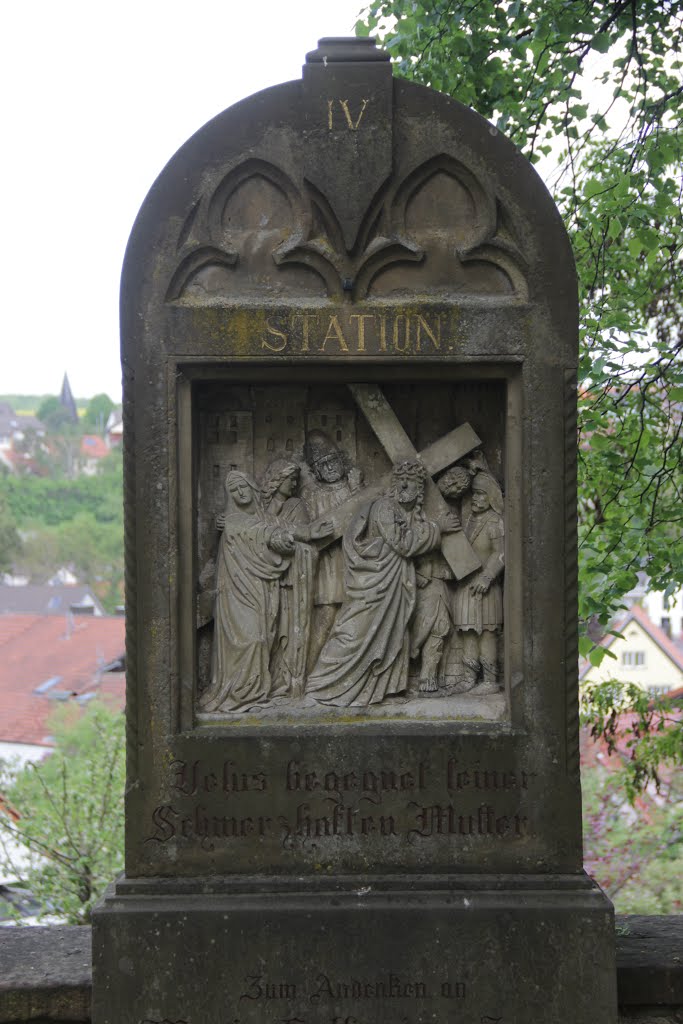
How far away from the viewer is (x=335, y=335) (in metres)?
4.98

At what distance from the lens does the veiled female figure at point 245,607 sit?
5109 mm

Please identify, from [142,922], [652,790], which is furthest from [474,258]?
[652,790]

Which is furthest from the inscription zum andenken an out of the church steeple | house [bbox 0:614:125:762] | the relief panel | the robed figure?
the church steeple

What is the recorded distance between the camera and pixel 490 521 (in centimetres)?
524

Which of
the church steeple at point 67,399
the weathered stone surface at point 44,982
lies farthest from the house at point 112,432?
the weathered stone surface at point 44,982

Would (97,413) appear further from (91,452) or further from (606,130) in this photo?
(606,130)

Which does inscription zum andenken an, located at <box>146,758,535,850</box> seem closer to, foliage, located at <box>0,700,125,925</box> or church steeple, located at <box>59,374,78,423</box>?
foliage, located at <box>0,700,125,925</box>

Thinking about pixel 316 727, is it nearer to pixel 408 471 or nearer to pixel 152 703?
pixel 152 703

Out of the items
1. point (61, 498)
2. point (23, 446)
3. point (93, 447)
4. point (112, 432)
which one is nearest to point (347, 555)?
point (61, 498)

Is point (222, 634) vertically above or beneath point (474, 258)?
beneath

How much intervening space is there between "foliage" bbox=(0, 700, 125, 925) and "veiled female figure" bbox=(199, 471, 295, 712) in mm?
7497

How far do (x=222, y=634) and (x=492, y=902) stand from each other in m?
1.58

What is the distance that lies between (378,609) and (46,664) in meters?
30.1

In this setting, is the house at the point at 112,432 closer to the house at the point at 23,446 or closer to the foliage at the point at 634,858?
the house at the point at 23,446
